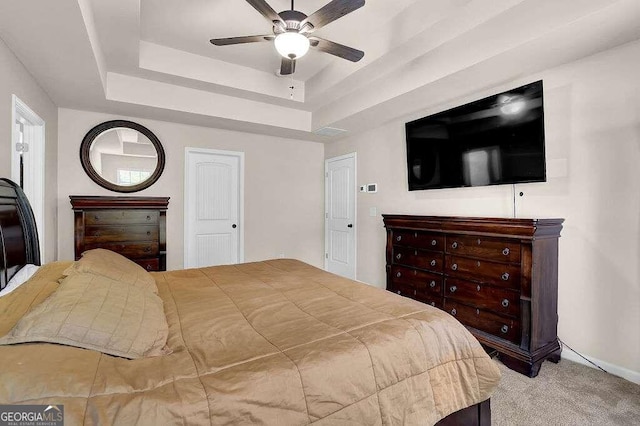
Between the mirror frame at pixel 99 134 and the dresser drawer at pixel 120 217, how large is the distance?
63cm

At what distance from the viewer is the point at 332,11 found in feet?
6.66

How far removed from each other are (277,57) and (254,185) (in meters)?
2.00

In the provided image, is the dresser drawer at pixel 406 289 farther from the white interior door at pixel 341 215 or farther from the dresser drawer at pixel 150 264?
the dresser drawer at pixel 150 264

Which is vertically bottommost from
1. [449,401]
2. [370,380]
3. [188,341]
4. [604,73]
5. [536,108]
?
[449,401]

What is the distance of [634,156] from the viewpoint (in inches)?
88.1

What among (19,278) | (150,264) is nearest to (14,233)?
(19,278)

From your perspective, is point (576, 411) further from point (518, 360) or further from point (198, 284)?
point (198, 284)

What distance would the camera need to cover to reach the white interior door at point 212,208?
14.7 ft

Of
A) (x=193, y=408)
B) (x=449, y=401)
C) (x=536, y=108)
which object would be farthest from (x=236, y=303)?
(x=536, y=108)

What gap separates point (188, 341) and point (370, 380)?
0.72 meters

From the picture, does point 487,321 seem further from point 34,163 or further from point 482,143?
point 34,163

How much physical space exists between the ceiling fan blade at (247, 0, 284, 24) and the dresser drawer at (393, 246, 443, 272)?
2.49m

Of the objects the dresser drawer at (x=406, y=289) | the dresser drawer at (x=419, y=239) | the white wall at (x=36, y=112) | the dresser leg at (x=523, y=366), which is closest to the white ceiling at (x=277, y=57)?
the white wall at (x=36, y=112)

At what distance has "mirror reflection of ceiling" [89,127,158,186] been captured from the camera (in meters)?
3.91
